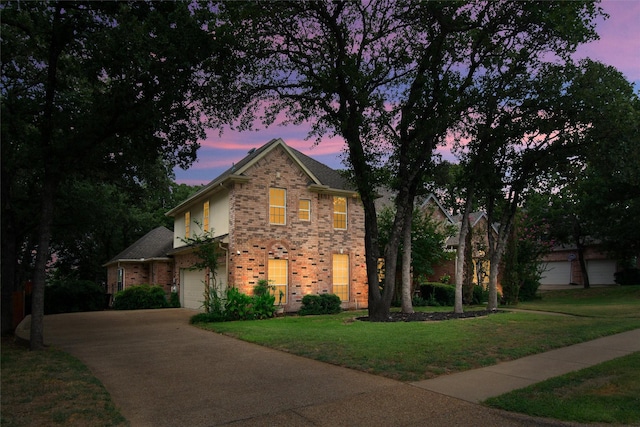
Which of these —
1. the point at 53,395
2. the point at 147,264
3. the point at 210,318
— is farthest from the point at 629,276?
the point at 53,395

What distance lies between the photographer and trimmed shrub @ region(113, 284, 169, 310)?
24734 mm

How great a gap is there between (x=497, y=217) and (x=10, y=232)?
27.0 meters

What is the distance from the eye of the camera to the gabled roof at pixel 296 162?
1875cm

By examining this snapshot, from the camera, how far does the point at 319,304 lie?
19516 mm

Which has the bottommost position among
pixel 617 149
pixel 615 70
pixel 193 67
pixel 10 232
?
pixel 10 232

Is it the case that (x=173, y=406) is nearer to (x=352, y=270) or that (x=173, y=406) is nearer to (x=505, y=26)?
(x=505, y=26)

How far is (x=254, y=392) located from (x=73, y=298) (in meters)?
23.1

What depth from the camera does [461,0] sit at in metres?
12.2

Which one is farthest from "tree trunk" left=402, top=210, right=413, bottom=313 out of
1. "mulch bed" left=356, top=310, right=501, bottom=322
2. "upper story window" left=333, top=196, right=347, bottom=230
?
"upper story window" left=333, top=196, right=347, bottom=230

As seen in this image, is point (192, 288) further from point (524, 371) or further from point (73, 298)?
point (524, 371)

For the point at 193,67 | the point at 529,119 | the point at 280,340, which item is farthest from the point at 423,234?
the point at 193,67

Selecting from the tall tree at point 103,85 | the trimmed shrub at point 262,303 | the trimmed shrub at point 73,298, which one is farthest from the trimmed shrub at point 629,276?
the trimmed shrub at point 73,298

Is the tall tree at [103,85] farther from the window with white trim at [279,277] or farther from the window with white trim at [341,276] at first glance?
the window with white trim at [341,276]

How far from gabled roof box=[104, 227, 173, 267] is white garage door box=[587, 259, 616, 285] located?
35.9 metres
